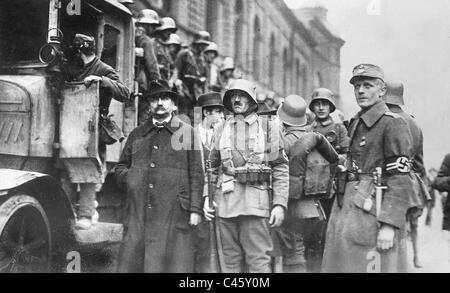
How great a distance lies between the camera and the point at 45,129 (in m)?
4.54

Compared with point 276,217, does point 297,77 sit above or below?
above

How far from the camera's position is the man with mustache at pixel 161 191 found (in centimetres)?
416

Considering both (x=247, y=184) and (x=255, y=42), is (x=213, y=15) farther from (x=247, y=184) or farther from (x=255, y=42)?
(x=247, y=184)

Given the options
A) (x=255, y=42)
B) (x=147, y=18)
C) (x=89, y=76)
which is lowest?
(x=89, y=76)

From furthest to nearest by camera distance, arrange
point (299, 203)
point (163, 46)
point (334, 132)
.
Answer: point (163, 46)
point (334, 132)
point (299, 203)

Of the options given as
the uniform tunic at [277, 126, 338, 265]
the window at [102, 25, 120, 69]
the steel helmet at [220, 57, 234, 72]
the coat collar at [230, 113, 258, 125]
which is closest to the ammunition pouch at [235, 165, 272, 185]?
the coat collar at [230, 113, 258, 125]

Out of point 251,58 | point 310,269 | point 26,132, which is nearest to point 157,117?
point 26,132

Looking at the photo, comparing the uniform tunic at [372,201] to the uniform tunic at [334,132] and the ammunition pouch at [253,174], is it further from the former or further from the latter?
the uniform tunic at [334,132]

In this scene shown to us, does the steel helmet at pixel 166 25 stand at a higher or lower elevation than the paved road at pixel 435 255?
higher

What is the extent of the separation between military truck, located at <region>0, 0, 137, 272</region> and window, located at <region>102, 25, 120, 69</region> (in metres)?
0.40

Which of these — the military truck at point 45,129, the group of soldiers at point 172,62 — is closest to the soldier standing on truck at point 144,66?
the group of soldiers at point 172,62

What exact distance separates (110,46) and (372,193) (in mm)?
2856

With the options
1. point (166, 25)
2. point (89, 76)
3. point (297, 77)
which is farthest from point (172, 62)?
point (297, 77)

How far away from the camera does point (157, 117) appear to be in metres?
4.34
